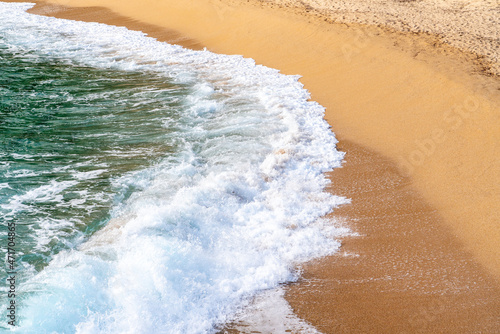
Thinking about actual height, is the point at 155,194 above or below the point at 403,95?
below

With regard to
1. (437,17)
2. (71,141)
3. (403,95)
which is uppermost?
(437,17)

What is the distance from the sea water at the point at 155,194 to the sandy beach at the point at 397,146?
45cm

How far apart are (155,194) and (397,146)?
3.95 metres

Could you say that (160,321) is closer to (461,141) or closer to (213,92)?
(461,141)

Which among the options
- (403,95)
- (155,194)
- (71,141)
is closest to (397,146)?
(403,95)

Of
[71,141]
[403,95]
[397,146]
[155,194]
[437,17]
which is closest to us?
[155,194]

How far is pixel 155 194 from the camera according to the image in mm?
6125

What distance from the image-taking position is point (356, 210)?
5820mm

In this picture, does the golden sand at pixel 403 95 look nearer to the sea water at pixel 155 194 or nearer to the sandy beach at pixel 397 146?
the sandy beach at pixel 397 146

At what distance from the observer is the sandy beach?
174 inches

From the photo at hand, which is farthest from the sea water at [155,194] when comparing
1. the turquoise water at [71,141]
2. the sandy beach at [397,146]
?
the sandy beach at [397,146]

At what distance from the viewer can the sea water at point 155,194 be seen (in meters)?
4.39

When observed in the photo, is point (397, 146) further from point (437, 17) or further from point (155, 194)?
point (437, 17)

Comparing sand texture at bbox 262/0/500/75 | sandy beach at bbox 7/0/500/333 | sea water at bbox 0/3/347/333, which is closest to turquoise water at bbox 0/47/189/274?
sea water at bbox 0/3/347/333
